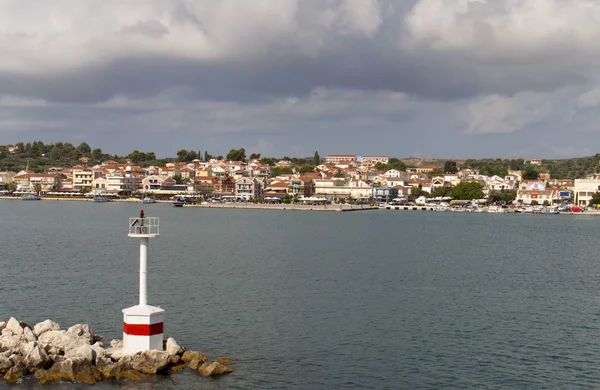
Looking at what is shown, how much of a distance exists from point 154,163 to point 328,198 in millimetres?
64562

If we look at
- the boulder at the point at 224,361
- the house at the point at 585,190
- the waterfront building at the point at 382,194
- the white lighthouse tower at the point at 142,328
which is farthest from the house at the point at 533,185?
the white lighthouse tower at the point at 142,328

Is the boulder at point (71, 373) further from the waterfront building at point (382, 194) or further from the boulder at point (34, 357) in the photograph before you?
the waterfront building at point (382, 194)

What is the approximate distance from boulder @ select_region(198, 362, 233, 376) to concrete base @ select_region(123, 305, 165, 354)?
1093mm

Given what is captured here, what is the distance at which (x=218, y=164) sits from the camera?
13875 cm

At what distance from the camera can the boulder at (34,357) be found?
13.3m

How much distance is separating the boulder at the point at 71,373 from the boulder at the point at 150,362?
2.44 ft

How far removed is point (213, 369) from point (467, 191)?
105472 mm

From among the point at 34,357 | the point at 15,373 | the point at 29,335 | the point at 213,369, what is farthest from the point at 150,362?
the point at 29,335

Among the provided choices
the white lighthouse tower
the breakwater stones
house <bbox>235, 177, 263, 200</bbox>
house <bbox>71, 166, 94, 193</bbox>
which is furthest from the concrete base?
house <bbox>71, 166, 94, 193</bbox>

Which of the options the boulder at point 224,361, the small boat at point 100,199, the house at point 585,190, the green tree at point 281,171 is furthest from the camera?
the green tree at point 281,171

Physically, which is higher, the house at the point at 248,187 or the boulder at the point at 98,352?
the house at the point at 248,187

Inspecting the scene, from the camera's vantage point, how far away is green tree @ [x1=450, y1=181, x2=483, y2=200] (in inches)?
4486

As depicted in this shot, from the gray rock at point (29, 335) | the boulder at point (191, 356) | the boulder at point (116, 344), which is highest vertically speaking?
the gray rock at point (29, 335)

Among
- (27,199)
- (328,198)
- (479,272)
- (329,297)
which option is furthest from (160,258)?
(27,199)
